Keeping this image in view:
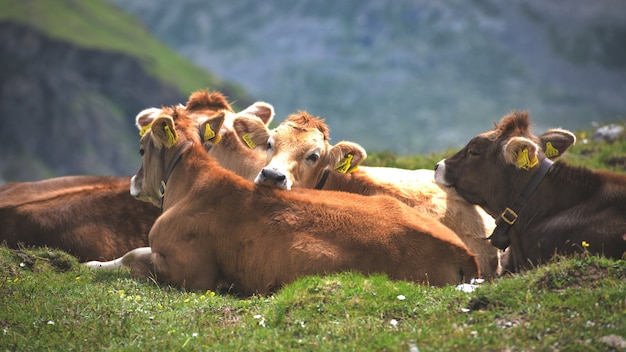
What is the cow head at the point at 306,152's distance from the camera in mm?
13539

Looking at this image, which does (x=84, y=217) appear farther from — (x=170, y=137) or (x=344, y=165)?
(x=344, y=165)

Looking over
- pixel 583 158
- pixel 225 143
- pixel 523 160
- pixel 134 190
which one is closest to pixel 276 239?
pixel 134 190

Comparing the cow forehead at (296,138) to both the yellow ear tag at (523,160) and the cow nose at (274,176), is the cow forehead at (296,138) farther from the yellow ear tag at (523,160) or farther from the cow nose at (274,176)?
the yellow ear tag at (523,160)

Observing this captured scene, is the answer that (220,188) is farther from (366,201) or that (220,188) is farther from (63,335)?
(63,335)

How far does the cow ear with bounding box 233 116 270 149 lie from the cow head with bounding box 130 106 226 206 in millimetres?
1042

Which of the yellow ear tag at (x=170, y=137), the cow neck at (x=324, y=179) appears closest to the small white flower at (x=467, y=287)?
the cow neck at (x=324, y=179)

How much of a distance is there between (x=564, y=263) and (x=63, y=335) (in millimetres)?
5534

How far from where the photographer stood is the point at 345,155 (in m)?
13.7

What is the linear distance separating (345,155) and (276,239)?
120 inches

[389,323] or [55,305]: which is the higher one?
[389,323]

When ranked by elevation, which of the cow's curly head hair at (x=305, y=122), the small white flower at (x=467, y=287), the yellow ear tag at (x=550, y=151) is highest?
the yellow ear tag at (x=550, y=151)

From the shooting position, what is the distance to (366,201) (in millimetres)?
11664

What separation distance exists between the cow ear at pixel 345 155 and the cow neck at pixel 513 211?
2358 mm

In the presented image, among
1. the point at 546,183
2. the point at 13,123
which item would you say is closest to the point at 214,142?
the point at 546,183
